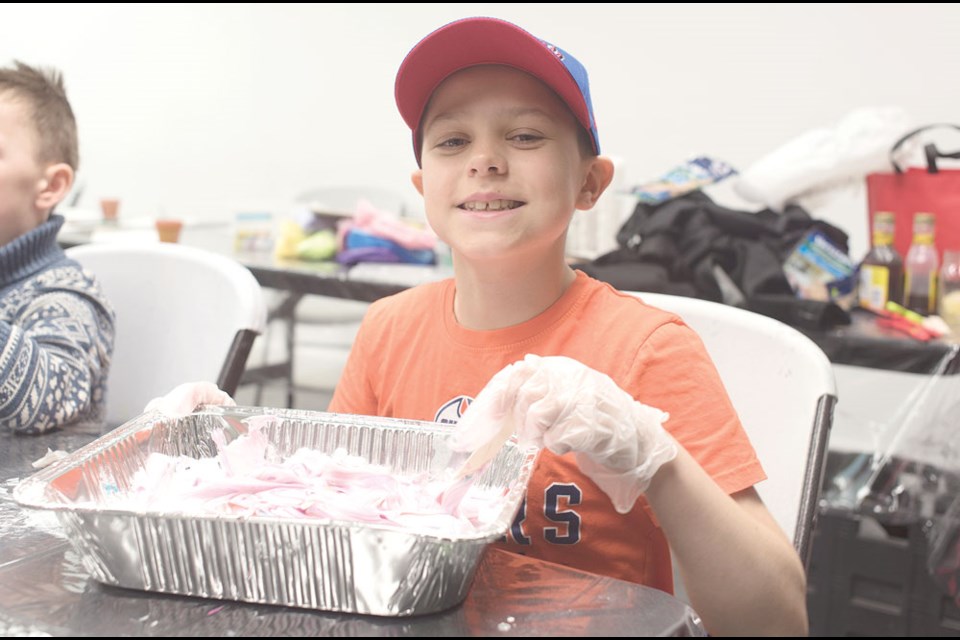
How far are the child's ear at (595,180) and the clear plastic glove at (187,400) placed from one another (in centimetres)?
49

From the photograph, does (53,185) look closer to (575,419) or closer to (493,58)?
(493,58)

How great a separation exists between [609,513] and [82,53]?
4.99 m

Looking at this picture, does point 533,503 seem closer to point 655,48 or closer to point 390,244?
point 390,244

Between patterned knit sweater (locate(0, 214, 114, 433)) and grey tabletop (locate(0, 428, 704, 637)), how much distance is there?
19.8 inches

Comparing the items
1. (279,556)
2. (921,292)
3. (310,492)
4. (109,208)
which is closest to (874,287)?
(921,292)

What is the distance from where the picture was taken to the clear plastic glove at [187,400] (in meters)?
1.00

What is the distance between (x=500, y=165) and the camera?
109 cm

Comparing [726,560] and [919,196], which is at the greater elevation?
[919,196]

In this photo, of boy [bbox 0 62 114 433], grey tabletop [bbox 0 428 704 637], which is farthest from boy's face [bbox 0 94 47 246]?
grey tabletop [bbox 0 428 704 637]

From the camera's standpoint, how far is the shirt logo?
1.15 meters

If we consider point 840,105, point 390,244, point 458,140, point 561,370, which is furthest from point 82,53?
point 561,370

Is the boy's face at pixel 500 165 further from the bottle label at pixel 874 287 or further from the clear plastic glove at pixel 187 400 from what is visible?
the bottle label at pixel 874 287

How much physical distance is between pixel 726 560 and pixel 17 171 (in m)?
1.30

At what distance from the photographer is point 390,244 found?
307 cm
